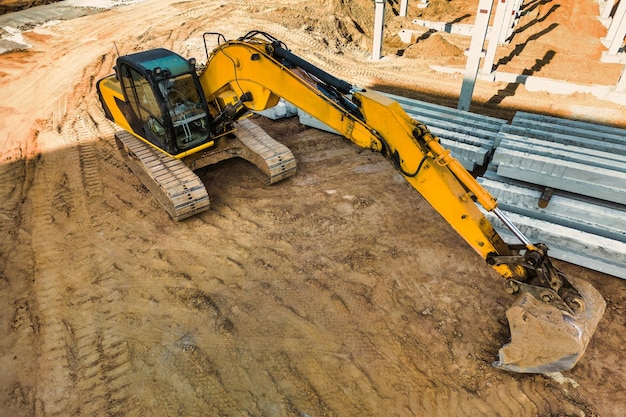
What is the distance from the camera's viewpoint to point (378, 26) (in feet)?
40.7

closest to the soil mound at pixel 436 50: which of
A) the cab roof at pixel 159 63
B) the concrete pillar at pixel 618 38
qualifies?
the concrete pillar at pixel 618 38

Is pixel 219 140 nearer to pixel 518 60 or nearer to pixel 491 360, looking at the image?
pixel 491 360

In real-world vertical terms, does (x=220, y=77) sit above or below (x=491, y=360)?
above

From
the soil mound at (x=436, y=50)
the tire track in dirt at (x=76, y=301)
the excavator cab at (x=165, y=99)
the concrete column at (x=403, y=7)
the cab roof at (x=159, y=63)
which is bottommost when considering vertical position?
the tire track in dirt at (x=76, y=301)

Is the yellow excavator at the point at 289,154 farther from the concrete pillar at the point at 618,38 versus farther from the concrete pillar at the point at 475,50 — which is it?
the concrete pillar at the point at 618,38

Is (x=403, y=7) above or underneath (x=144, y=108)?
underneath

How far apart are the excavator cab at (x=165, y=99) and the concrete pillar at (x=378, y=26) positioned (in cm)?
778

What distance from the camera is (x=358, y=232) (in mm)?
6082

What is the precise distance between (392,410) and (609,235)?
12.4ft

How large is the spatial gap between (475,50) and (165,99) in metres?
6.95

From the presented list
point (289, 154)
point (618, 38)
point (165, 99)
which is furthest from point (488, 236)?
point (618, 38)

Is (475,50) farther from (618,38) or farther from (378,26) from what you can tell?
(618,38)

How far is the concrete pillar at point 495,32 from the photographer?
957 cm

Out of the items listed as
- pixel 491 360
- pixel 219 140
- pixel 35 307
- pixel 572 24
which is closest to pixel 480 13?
pixel 219 140
